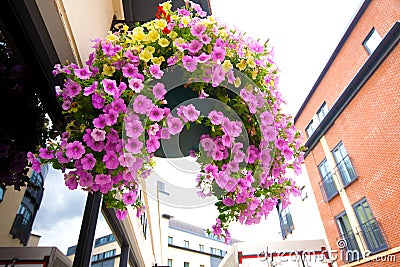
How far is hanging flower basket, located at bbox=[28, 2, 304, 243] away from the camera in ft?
2.48

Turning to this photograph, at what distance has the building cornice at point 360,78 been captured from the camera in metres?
6.58

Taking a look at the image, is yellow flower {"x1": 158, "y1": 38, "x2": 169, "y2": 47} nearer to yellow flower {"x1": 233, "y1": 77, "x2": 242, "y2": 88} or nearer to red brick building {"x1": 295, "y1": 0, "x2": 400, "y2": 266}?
yellow flower {"x1": 233, "y1": 77, "x2": 242, "y2": 88}

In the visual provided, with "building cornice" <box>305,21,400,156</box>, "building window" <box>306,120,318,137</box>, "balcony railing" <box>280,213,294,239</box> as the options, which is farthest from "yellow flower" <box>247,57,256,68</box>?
"balcony railing" <box>280,213,294,239</box>

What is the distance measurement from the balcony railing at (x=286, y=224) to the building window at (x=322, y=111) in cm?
516

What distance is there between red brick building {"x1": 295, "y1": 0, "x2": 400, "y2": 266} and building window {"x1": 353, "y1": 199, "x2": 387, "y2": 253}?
27 millimetres

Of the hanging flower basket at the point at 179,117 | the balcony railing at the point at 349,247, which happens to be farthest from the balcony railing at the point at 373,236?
the hanging flower basket at the point at 179,117

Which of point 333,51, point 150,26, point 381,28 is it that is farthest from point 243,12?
point 333,51

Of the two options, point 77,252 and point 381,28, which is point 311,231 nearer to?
point 381,28

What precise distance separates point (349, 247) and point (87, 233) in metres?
9.18

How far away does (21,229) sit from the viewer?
39.5 inches

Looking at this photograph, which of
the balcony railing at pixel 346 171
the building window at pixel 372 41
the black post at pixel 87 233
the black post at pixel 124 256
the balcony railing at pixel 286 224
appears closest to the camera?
the black post at pixel 87 233

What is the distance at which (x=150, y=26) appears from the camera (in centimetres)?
97

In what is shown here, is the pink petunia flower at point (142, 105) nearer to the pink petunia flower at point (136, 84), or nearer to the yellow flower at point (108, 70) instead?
the pink petunia flower at point (136, 84)

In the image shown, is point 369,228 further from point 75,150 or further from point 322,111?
point 75,150
